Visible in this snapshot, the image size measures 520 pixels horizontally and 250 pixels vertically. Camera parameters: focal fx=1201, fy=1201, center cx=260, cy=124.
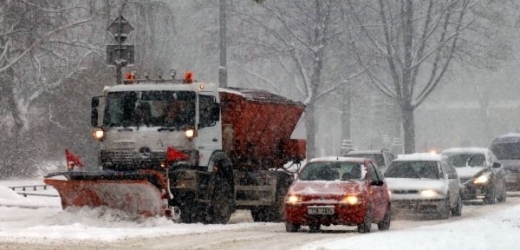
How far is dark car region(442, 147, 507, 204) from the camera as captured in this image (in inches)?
1318

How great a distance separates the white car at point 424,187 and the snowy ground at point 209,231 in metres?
1.37

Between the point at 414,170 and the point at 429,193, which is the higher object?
the point at 414,170

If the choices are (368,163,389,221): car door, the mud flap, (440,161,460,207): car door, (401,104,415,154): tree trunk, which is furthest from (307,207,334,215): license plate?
(401,104,415,154): tree trunk

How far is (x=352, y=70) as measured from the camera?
5634cm

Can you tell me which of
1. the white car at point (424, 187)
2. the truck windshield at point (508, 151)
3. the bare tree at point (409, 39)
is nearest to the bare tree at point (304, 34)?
the bare tree at point (409, 39)

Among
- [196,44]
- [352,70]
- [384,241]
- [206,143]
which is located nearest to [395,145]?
[352,70]

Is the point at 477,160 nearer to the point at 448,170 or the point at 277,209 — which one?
the point at 448,170

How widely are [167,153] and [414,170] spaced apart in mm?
8278

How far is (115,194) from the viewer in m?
22.8

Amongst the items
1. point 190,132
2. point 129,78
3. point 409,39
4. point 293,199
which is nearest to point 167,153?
point 190,132

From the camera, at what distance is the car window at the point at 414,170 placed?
28391mm

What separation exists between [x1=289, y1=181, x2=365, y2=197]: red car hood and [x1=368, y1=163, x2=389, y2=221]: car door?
1.51ft

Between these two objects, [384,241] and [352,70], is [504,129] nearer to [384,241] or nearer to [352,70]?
[352,70]

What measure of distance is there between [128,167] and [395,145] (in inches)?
1692
